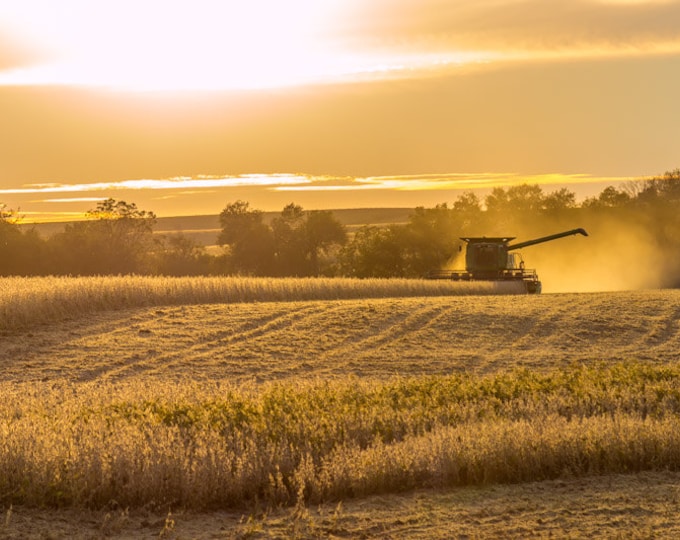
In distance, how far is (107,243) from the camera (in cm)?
7319

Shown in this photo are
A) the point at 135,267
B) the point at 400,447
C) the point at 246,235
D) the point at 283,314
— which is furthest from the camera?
the point at 246,235

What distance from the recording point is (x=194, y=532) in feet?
28.6

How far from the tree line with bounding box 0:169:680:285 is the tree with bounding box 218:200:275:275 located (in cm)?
9

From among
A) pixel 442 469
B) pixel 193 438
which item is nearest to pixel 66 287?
pixel 193 438

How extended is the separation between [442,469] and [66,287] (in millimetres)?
23346

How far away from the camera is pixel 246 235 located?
8169 centimetres

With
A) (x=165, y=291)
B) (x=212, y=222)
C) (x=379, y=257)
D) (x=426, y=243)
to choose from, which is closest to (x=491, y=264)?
(x=165, y=291)

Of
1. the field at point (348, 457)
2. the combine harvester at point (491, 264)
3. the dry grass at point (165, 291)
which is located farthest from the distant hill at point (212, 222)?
the field at point (348, 457)

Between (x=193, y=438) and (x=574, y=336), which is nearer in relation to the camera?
(x=193, y=438)

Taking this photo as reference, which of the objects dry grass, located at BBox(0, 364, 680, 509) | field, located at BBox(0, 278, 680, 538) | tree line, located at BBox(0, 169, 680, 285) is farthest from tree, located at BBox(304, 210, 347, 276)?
dry grass, located at BBox(0, 364, 680, 509)

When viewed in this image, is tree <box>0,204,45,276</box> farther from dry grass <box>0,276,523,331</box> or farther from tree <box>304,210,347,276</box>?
dry grass <box>0,276,523,331</box>

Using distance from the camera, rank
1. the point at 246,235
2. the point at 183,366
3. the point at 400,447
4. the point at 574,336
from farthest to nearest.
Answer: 1. the point at 246,235
2. the point at 574,336
3. the point at 183,366
4. the point at 400,447

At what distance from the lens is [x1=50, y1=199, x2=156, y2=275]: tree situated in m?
71.2

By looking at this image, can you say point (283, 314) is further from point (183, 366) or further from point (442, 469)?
point (442, 469)
